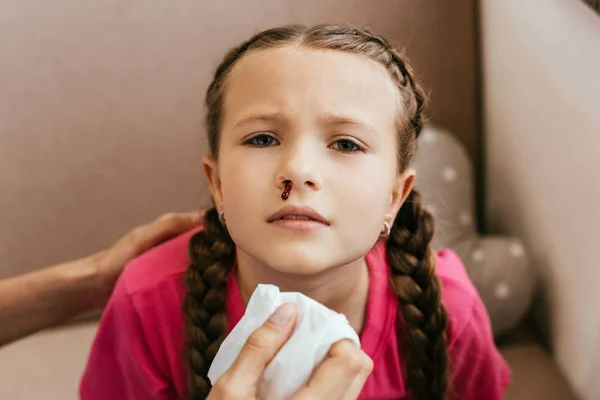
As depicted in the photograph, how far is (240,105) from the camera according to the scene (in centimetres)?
68

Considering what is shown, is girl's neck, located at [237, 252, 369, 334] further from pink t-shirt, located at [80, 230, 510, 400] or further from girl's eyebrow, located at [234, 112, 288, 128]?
girl's eyebrow, located at [234, 112, 288, 128]

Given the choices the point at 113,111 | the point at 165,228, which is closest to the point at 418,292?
the point at 165,228

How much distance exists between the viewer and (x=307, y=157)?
2.03 feet

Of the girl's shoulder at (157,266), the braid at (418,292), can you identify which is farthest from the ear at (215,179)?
the braid at (418,292)

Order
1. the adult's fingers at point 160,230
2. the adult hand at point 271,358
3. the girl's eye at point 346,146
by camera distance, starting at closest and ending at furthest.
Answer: the adult hand at point 271,358, the girl's eye at point 346,146, the adult's fingers at point 160,230

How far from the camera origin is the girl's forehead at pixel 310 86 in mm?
640

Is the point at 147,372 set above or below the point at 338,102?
below

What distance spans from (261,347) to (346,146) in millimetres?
214

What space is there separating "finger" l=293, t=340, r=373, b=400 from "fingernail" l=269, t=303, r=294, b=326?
0.05m

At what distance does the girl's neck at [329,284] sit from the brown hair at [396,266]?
3cm

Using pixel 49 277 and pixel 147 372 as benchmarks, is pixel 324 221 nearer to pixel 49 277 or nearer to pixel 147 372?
pixel 147 372

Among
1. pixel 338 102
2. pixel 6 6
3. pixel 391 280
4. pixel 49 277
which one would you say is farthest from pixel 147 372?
pixel 6 6

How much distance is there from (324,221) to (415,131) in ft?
0.72

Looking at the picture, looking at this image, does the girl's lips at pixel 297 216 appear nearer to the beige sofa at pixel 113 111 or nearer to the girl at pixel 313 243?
the girl at pixel 313 243
